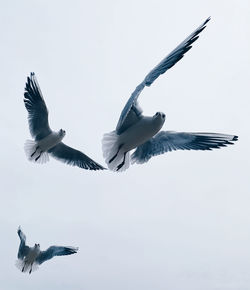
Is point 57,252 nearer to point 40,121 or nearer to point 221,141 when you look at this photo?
point 40,121

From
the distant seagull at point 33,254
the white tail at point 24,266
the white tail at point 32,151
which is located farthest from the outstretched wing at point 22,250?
the white tail at point 32,151

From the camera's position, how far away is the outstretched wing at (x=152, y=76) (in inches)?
244

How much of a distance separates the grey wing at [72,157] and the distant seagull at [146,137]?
434 cm

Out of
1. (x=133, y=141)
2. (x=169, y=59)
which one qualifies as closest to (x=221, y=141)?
(x=133, y=141)

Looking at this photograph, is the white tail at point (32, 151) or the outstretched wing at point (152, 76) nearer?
the outstretched wing at point (152, 76)

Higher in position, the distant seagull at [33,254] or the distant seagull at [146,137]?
the distant seagull at [146,137]

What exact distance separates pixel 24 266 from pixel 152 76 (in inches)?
307

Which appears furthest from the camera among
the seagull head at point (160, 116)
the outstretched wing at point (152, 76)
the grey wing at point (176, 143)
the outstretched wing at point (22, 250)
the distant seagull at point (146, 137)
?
the outstretched wing at point (22, 250)

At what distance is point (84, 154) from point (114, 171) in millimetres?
4980

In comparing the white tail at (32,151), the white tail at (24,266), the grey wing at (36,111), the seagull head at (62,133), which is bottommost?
the white tail at (24,266)

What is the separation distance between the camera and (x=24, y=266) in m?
12.9

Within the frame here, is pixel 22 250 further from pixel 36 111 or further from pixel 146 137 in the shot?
pixel 146 137

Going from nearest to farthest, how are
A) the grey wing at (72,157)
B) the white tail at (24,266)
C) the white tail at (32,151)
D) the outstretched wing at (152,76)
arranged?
1. the outstretched wing at (152,76)
2. the white tail at (32,151)
3. the grey wing at (72,157)
4. the white tail at (24,266)

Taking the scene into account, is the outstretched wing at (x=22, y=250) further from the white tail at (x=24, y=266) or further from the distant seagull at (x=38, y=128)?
the distant seagull at (x=38, y=128)
